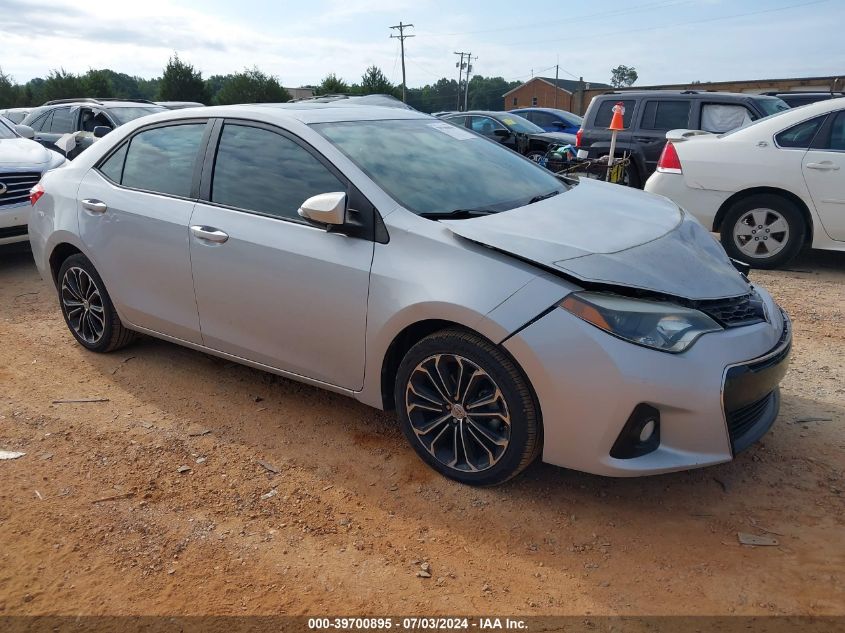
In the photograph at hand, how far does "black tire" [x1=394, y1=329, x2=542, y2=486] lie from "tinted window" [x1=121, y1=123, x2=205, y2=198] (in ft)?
5.95

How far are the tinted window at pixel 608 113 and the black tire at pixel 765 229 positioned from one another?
3.85 meters

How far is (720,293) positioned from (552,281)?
75 centimetres

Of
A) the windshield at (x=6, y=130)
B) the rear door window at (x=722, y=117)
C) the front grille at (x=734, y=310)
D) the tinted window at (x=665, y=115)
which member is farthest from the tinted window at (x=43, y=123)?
the front grille at (x=734, y=310)

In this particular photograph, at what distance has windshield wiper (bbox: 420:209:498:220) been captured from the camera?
312 cm

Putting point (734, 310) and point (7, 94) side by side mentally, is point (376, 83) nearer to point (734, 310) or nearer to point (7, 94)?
point (7, 94)

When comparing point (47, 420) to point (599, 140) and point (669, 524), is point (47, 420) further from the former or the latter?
point (599, 140)

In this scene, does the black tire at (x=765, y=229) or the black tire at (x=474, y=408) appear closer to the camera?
the black tire at (x=474, y=408)

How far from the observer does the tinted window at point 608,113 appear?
10.0 meters

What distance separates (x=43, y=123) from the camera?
12469 millimetres

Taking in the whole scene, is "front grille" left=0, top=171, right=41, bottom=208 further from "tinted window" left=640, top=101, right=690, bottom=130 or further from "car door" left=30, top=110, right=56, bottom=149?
"tinted window" left=640, top=101, right=690, bottom=130

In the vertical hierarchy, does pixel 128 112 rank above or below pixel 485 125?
above

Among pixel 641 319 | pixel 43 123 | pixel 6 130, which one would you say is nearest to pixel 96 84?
pixel 43 123

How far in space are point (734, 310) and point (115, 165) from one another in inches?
146

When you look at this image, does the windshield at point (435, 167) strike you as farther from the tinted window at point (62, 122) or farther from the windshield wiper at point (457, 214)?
the tinted window at point (62, 122)
